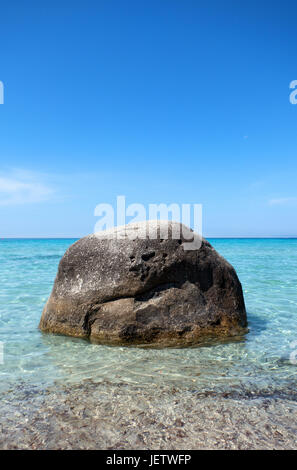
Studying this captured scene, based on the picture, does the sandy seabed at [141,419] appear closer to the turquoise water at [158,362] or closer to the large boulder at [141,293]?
the turquoise water at [158,362]

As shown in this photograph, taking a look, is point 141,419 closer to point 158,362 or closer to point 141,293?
point 158,362

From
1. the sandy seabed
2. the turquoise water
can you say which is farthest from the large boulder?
the sandy seabed

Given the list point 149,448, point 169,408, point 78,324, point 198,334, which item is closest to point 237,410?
point 169,408

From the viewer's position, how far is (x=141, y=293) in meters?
5.52

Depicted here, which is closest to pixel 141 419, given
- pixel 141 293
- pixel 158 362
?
pixel 158 362

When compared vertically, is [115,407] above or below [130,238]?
below

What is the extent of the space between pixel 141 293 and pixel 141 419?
2590 millimetres

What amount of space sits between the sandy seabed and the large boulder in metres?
1.71

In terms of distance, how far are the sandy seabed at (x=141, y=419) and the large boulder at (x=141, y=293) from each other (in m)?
1.71

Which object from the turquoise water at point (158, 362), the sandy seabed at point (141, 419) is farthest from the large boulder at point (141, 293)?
the sandy seabed at point (141, 419)

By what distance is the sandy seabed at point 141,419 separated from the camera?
2.69 meters

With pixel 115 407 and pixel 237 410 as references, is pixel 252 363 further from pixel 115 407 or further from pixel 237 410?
pixel 115 407

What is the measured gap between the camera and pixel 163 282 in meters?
5.62
